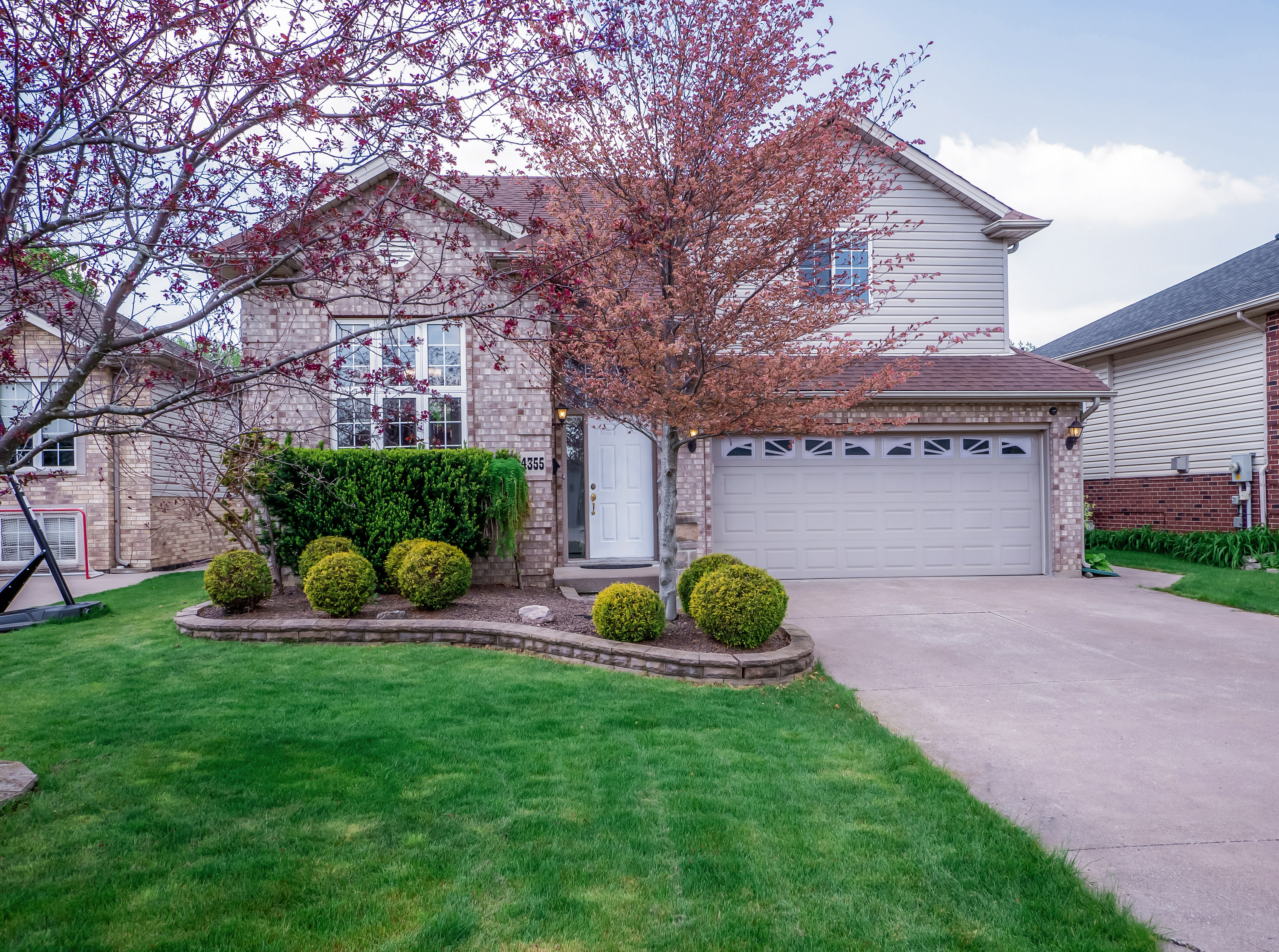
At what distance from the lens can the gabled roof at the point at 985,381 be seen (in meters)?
10.2

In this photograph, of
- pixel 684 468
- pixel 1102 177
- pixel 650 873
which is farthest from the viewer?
pixel 1102 177

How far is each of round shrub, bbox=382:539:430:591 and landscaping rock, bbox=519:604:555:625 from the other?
1449 millimetres

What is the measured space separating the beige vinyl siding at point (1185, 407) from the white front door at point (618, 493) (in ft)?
33.9

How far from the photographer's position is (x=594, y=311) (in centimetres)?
598

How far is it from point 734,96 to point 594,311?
2067 millimetres

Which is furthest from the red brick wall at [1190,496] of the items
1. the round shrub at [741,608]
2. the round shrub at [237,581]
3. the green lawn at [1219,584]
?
the round shrub at [237,581]

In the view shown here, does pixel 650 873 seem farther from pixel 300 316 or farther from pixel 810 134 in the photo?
pixel 300 316

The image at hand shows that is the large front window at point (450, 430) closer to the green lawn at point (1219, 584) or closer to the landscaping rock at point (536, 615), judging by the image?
the landscaping rock at point (536, 615)

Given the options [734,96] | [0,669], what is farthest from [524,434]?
[0,669]

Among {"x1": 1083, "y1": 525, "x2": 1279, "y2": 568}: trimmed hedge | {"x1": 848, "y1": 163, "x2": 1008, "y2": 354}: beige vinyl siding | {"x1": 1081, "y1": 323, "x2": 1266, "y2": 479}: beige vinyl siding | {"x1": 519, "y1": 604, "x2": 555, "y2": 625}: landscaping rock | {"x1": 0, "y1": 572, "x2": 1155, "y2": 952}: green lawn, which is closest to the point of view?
{"x1": 0, "y1": 572, "x2": 1155, "y2": 952}: green lawn

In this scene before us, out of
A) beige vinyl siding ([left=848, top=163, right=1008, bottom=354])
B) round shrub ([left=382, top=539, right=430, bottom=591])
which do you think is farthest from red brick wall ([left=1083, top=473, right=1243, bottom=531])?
round shrub ([left=382, top=539, right=430, bottom=591])

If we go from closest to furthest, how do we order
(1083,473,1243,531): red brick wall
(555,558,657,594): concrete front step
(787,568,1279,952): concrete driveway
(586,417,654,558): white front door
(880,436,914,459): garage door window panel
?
(787,568,1279,952): concrete driveway → (555,558,657,594): concrete front step → (586,417,654,558): white front door → (880,436,914,459): garage door window panel → (1083,473,1243,531): red brick wall

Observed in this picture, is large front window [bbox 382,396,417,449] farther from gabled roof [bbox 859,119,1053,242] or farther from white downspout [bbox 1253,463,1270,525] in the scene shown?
white downspout [bbox 1253,463,1270,525]

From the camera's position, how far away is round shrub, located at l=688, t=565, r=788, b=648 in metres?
5.63
